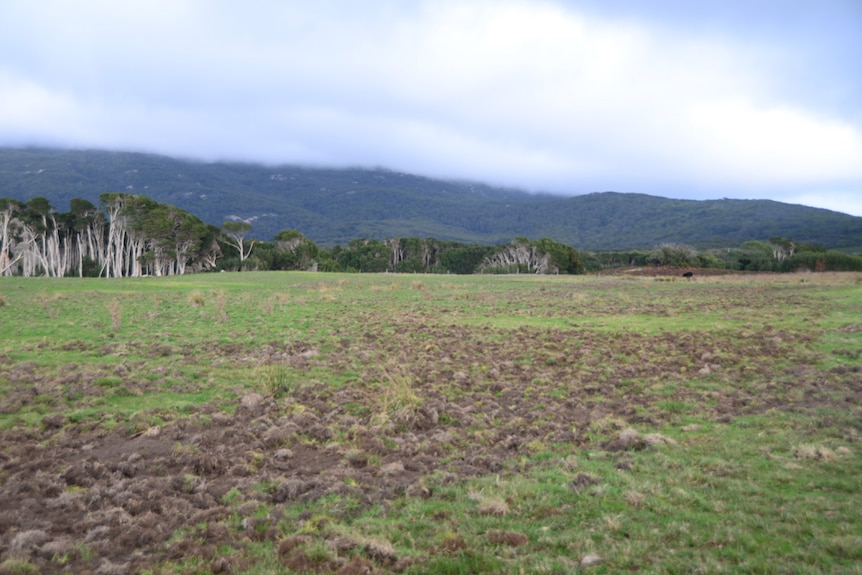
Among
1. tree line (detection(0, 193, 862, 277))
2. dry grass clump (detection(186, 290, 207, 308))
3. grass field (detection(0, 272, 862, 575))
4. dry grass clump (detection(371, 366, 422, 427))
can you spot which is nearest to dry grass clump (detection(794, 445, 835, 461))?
grass field (detection(0, 272, 862, 575))

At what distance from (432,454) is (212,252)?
101 metres

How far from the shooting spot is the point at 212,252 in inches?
3895

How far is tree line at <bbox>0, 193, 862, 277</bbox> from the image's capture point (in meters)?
78.7

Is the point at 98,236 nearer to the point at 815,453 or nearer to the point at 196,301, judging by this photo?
the point at 196,301

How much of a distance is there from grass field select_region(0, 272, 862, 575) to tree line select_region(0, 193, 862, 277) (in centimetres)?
7239

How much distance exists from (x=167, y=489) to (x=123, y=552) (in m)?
1.52

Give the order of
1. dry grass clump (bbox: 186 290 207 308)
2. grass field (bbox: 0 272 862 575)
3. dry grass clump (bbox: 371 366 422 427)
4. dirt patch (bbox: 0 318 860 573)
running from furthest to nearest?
dry grass clump (bbox: 186 290 207 308) < dry grass clump (bbox: 371 366 422 427) < dirt patch (bbox: 0 318 860 573) < grass field (bbox: 0 272 862 575)

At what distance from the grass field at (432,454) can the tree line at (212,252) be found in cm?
7239

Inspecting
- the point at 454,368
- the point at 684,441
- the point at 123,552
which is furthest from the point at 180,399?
the point at 684,441

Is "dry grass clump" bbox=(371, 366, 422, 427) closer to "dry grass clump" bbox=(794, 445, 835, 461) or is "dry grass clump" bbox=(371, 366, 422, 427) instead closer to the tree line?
"dry grass clump" bbox=(794, 445, 835, 461)

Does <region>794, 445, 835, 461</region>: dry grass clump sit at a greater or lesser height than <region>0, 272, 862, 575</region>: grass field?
greater

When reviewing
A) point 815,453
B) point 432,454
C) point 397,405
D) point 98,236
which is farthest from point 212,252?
point 815,453

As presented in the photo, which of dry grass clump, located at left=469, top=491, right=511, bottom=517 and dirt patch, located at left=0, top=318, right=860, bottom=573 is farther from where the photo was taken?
dry grass clump, located at left=469, top=491, right=511, bottom=517

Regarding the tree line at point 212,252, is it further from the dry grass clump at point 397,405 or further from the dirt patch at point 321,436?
the dry grass clump at point 397,405
